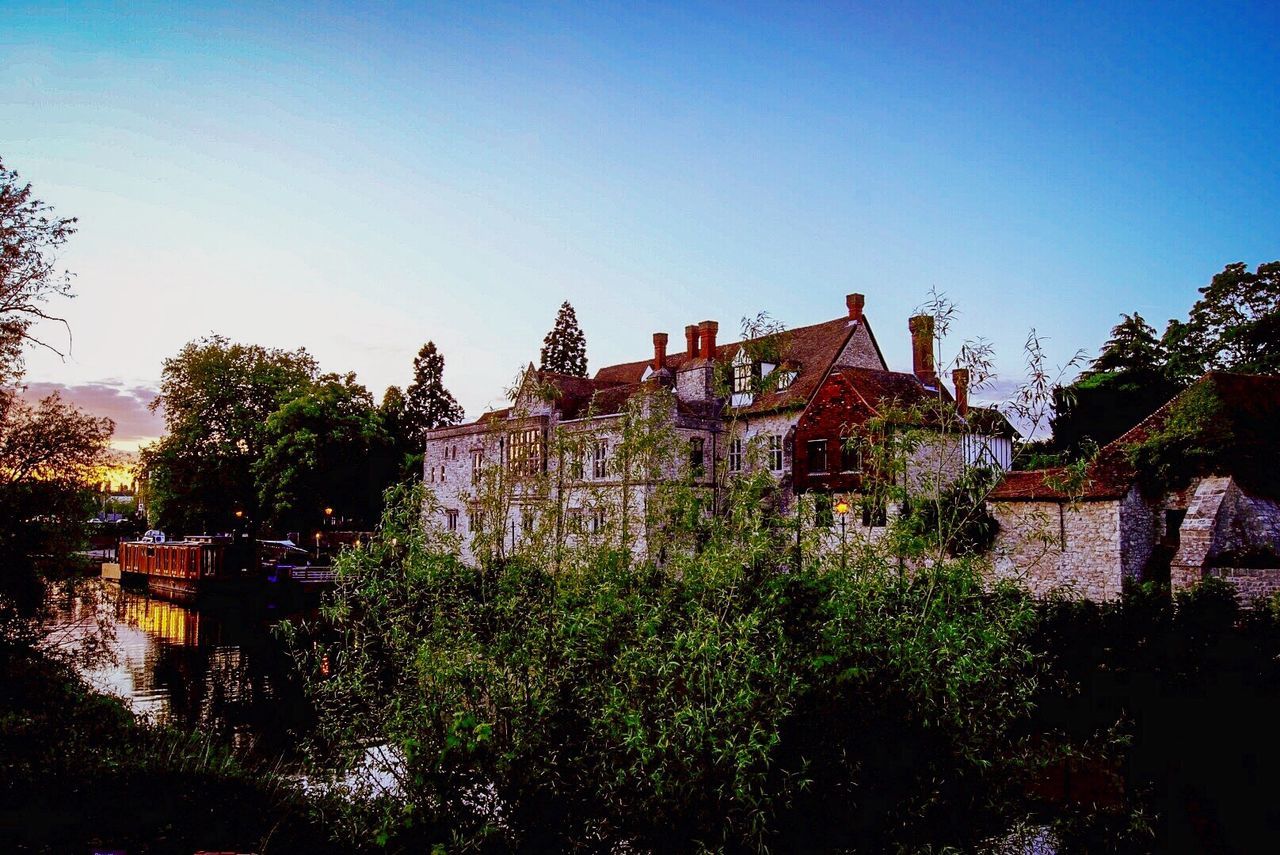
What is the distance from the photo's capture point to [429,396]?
193ft

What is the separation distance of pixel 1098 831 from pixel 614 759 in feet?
24.1

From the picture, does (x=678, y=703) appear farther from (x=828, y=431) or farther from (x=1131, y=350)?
(x=1131, y=350)

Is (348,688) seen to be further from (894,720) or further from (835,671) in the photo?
(894,720)

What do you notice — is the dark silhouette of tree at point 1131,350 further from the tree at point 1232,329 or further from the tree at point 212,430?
the tree at point 212,430

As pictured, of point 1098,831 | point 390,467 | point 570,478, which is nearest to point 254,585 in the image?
point 390,467

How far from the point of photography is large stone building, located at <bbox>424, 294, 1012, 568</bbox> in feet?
31.6

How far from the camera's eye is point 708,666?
6.94 meters

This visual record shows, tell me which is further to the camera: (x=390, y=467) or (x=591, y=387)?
(x=390, y=467)

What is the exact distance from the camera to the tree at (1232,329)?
1216 inches

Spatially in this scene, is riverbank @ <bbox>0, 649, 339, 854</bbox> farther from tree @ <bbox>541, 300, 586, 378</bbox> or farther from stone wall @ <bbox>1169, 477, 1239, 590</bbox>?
tree @ <bbox>541, 300, 586, 378</bbox>

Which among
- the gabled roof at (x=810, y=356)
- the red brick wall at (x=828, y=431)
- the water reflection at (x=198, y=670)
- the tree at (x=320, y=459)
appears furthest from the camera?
the tree at (x=320, y=459)

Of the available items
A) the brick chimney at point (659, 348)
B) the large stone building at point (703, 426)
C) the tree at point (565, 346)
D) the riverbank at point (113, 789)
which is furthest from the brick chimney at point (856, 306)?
the riverbank at point (113, 789)

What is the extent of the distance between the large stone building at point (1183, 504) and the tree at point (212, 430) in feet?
124

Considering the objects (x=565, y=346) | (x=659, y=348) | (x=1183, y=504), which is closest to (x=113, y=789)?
(x=1183, y=504)
